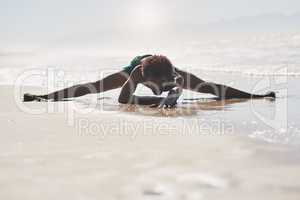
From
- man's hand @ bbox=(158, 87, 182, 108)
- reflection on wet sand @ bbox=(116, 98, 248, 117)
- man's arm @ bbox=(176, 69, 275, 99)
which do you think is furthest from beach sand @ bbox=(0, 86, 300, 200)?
man's arm @ bbox=(176, 69, 275, 99)

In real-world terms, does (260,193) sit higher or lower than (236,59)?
lower

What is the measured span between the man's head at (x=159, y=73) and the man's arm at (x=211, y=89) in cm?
62

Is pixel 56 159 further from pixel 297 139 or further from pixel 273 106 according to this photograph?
pixel 273 106

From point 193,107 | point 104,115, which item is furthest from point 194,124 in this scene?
point 193,107

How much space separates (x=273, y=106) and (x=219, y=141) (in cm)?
216

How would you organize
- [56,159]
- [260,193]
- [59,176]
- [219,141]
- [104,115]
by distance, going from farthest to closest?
[104,115], [219,141], [56,159], [59,176], [260,193]

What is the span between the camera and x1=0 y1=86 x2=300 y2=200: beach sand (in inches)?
57.7

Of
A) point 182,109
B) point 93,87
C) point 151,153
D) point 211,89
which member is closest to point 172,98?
point 182,109

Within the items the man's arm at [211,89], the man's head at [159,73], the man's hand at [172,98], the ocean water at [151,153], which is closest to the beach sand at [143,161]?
the ocean water at [151,153]

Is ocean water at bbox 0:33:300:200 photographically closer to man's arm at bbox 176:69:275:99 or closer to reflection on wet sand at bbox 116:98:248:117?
reflection on wet sand at bbox 116:98:248:117

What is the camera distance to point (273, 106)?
430cm

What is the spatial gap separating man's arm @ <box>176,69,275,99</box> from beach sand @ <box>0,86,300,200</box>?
6.62ft

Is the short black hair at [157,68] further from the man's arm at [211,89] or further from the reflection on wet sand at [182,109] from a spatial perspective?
the man's arm at [211,89]

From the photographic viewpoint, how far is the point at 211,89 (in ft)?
18.4
